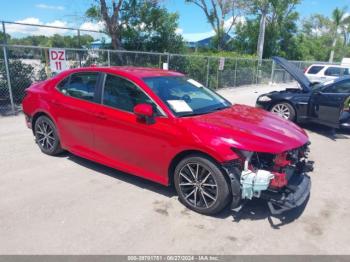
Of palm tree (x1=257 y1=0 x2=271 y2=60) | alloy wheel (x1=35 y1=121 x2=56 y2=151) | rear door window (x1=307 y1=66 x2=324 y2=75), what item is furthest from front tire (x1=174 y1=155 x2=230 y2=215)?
palm tree (x1=257 y1=0 x2=271 y2=60)

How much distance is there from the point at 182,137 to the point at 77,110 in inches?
72.7

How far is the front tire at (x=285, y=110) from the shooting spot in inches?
308

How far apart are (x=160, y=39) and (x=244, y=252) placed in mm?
15285

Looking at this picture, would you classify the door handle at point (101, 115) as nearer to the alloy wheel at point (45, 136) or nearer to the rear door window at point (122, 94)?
the rear door window at point (122, 94)

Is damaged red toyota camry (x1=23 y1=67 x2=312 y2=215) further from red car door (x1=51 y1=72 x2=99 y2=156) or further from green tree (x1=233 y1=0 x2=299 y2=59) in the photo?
green tree (x1=233 y1=0 x2=299 y2=59)

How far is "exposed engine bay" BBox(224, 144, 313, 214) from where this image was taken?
332cm

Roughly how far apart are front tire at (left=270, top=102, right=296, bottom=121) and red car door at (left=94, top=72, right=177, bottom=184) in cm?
510

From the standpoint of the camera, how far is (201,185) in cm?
356

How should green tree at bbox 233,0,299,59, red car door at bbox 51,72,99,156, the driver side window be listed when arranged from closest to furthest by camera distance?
red car door at bbox 51,72,99,156 < the driver side window < green tree at bbox 233,0,299,59

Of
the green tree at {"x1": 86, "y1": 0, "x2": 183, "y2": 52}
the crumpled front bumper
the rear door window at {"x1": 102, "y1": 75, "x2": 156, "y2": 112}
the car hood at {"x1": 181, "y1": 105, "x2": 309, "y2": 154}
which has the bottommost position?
the crumpled front bumper

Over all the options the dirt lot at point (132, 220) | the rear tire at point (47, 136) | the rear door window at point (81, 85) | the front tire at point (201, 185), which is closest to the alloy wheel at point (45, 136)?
the rear tire at point (47, 136)

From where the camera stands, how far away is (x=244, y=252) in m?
2.98

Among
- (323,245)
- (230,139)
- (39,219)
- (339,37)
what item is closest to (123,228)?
(39,219)

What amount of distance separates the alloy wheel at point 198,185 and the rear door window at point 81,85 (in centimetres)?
180
